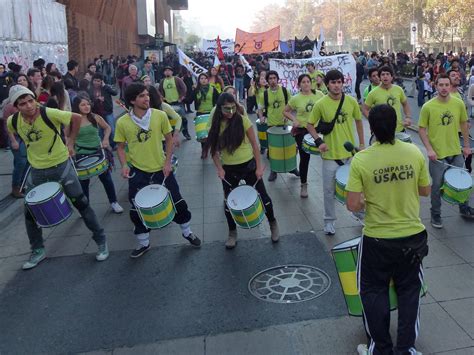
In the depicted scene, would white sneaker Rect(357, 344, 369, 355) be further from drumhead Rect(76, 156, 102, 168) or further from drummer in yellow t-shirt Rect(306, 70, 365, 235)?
drumhead Rect(76, 156, 102, 168)

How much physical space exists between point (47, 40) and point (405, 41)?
59929 mm

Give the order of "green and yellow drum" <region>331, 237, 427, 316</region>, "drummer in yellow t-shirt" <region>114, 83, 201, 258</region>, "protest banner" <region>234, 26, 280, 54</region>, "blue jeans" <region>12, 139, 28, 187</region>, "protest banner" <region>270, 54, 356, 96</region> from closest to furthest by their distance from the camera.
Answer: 1. "green and yellow drum" <region>331, 237, 427, 316</region>
2. "drummer in yellow t-shirt" <region>114, 83, 201, 258</region>
3. "blue jeans" <region>12, 139, 28, 187</region>
4. "protest banner" <region>270, 54, 356, 96</region>
5. "protest banner" <region>234, 26, 280, 54</region>

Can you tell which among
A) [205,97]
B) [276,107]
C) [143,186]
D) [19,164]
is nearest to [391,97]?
[276,107]

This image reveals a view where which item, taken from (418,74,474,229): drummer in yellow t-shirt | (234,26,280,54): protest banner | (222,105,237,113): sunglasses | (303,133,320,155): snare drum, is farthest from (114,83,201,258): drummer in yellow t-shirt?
(234,26,280,54): protest banner

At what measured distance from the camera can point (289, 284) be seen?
4.66 metres

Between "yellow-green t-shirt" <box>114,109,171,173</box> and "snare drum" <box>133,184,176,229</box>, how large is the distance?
27cm

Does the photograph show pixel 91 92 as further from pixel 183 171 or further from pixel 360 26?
pixel 360 26

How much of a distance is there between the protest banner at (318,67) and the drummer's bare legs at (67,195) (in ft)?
26.5

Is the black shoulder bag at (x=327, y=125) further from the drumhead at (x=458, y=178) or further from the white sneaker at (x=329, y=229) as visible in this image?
the drumhead at (x=458, y=178)

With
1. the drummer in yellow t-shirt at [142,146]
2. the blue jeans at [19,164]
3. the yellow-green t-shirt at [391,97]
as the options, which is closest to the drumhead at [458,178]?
the yellow-green t-shirt at [391,97]

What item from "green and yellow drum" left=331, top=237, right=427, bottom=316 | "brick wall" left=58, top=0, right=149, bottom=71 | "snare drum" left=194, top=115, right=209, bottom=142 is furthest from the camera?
"brick wall" left=58, top=0, right=149, bottom=71

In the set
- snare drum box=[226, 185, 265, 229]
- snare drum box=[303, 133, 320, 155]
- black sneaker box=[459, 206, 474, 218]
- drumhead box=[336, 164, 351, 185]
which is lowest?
black sneaker box=[459, 206, 474, 218]

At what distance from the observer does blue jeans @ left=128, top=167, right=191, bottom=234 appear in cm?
535

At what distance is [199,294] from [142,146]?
1676 millimetres
